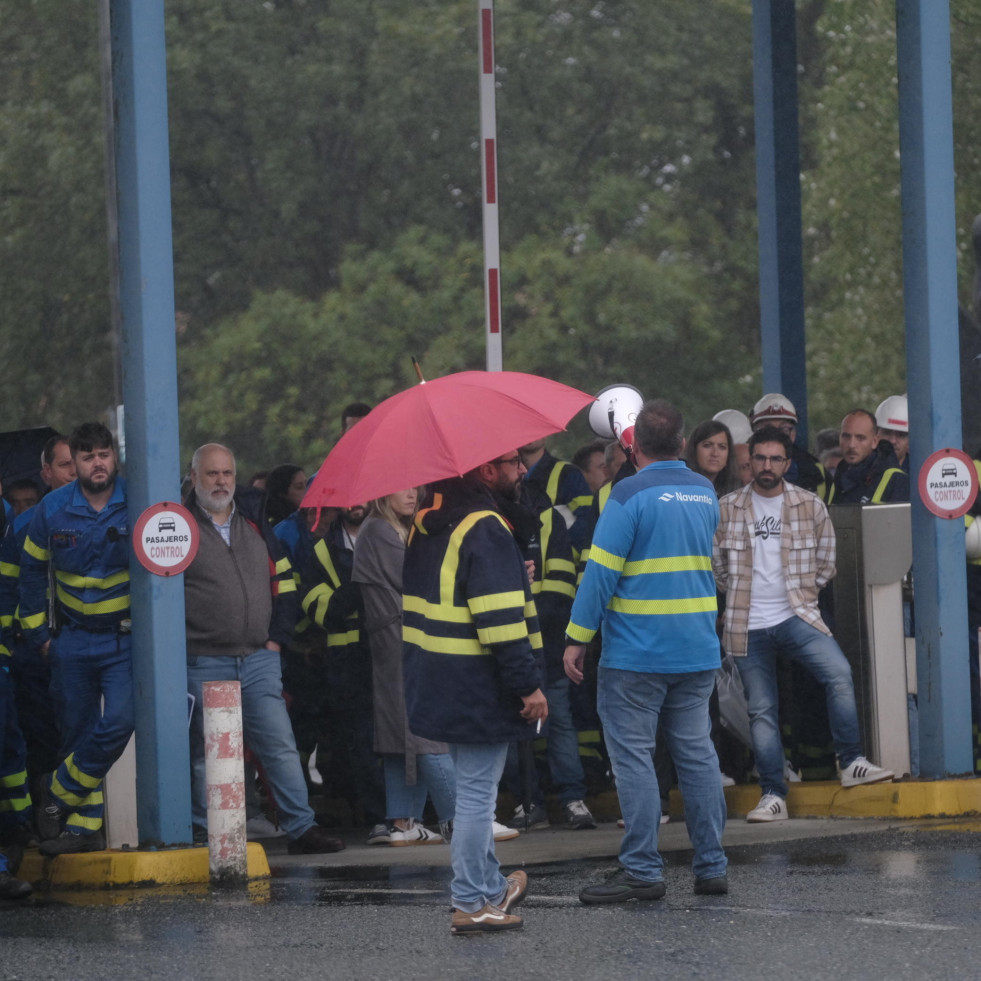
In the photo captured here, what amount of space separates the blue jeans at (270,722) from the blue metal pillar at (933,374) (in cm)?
305

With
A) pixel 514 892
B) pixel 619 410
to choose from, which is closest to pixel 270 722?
pixel 619 410

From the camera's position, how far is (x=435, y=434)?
23.1ft

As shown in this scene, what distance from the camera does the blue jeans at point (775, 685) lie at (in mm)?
10008

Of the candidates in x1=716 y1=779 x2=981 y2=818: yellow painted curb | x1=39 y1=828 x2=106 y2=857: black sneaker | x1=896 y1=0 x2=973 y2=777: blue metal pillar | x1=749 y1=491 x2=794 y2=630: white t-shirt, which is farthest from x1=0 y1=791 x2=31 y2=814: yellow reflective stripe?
x1=896 y1=0 x2=973 y2=777: blue metal pillar

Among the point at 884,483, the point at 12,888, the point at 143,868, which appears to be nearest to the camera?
the point at 12,888

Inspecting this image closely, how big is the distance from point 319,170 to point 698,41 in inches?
242

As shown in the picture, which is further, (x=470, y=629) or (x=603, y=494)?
(x=603, y=494)

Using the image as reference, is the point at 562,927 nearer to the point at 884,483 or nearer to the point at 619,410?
the point at 619,410

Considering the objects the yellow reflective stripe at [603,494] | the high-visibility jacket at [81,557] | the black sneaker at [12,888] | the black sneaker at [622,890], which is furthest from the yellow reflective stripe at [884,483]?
the black sneaker at [12,888]

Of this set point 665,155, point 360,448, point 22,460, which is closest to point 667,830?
point 360,448

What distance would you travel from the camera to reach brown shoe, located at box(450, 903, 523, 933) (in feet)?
23.2

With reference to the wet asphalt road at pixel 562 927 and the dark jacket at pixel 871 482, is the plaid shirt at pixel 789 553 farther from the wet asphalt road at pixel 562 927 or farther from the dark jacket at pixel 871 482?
the wet asphalt road at pixel 562 927

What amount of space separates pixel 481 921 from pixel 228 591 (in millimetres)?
2978

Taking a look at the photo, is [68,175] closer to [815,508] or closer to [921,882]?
[815,508]
